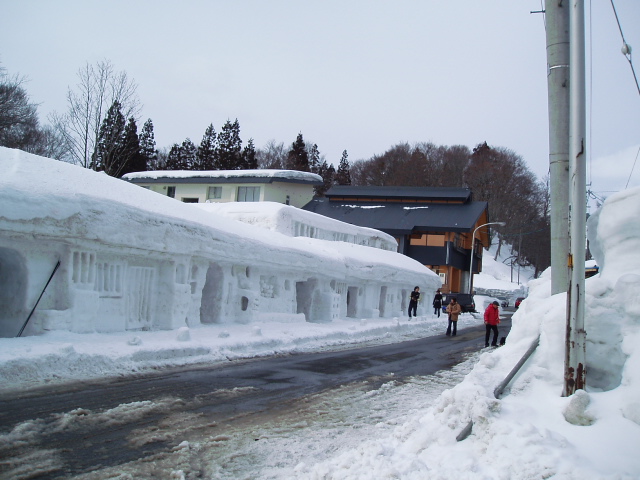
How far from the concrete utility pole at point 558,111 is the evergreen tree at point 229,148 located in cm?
5807

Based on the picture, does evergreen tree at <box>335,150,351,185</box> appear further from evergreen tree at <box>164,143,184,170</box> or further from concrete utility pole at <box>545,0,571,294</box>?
concrete utility pole at <box>545,0,571,294</box>

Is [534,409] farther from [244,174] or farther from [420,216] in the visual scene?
[420,216]

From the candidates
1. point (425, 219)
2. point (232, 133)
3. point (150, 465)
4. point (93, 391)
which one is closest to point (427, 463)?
point (150, 465)

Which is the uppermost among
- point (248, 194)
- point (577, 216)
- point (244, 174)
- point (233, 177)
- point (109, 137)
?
point (244, 174)

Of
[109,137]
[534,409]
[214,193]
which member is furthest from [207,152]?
[534,409]

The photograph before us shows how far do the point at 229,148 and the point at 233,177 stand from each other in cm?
2605

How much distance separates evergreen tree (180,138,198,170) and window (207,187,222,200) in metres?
25.9

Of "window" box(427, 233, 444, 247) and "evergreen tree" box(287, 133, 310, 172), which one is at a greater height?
"evergreen tree" box(287, 133, 310, 172)

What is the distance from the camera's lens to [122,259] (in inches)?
561

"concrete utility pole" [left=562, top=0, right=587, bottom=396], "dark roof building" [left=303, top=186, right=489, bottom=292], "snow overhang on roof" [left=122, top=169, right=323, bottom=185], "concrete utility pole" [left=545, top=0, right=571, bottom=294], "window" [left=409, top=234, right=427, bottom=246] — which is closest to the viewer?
"concrete utility pole" [left=562, top=0, right=587, bottom=396]

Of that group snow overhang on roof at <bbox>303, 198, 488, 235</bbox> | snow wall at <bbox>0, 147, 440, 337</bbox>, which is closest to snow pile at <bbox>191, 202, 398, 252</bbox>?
snow wall at <bbox>0, 147, 440, 337</bbox>

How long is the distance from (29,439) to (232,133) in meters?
64.1

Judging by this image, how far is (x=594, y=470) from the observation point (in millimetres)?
4422

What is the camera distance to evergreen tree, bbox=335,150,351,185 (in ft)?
256
